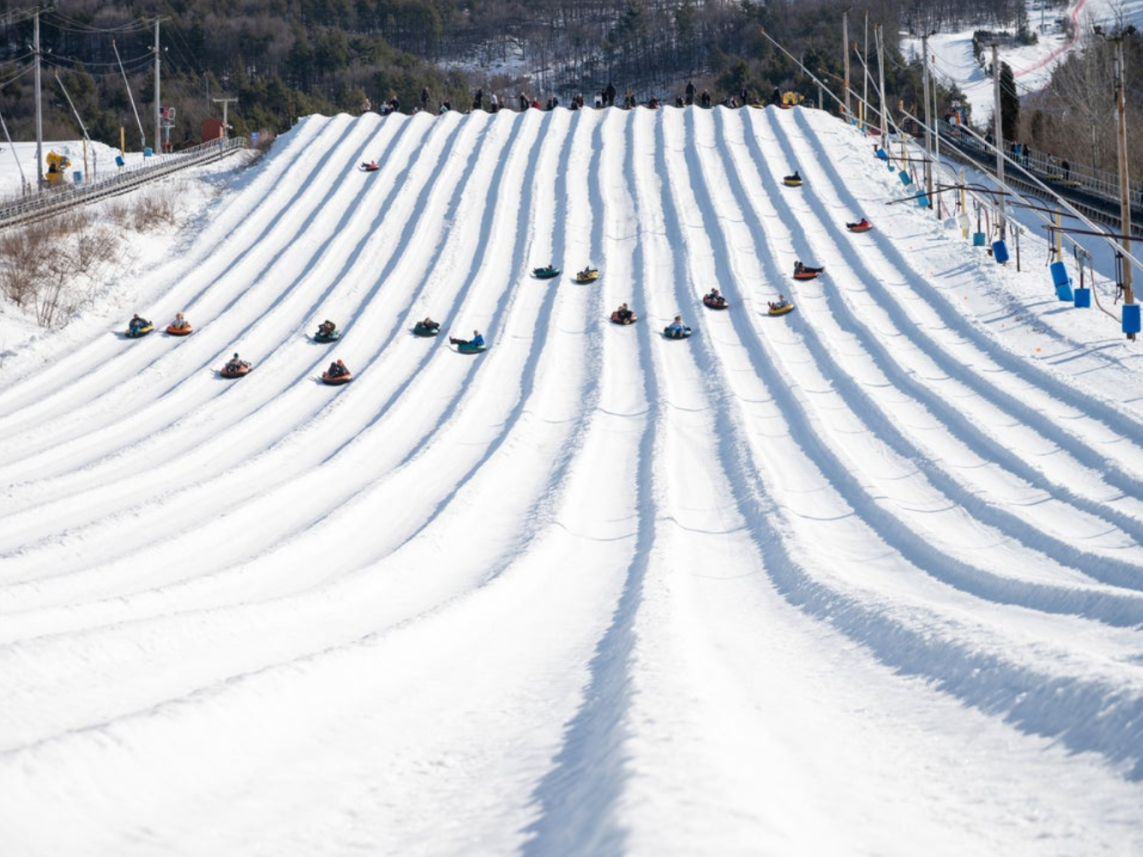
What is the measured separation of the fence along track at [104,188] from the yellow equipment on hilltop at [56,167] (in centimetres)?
169

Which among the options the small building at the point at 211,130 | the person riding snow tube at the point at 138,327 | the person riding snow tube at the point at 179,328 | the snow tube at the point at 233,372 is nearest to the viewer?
the snow tube at the point at 233,372

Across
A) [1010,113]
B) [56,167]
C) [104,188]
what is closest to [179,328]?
[104,188]

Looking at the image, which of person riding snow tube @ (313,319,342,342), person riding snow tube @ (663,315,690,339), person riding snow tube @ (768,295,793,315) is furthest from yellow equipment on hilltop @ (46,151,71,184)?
person riding snow tube @ (768,295,793,315)

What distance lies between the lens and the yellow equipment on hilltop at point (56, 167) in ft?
115

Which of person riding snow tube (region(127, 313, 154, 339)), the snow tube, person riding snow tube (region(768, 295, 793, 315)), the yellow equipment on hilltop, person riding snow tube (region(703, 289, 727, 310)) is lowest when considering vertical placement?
the snow tube

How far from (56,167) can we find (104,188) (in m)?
5.44

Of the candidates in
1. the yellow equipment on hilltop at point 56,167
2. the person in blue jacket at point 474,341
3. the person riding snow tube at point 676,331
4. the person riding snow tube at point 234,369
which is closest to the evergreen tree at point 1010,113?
the person riding snow tube at point 676,331

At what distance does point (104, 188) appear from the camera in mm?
31922

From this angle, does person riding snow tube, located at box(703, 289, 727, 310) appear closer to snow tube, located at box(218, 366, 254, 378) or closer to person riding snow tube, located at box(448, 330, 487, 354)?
person riding snow tube, located at box(448, 330, 487, 354)

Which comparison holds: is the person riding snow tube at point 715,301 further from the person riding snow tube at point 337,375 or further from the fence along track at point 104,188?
the fence along track at point 104,188

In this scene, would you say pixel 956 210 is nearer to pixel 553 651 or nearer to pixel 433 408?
pixel 433 408

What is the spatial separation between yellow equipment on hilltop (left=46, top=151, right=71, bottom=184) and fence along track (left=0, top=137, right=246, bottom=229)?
5.56ft

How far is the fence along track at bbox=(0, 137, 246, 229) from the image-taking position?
1095 inches

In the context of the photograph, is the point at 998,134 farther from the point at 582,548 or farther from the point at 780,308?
the point at 582,548
